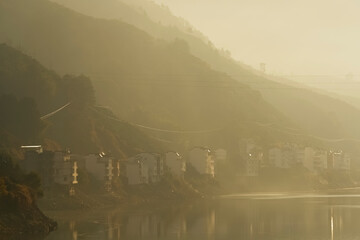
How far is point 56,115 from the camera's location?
11294 cm

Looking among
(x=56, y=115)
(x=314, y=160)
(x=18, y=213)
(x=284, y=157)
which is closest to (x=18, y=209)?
(x=18, y=213)

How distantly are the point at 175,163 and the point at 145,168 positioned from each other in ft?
42.8

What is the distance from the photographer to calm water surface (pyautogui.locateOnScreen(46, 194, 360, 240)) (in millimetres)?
62938

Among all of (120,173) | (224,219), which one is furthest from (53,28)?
(224,219)

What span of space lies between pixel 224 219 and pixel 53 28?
130455 millimetres

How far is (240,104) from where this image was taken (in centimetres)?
17575

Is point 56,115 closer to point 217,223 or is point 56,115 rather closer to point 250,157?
point 250,157

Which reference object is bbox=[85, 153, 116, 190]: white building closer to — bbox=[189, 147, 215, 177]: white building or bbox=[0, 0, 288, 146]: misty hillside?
bbox=[189, 147, 215, 177]: white building

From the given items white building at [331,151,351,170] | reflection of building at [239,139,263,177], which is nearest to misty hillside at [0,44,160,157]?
reflection of building at [239,139,263,177]

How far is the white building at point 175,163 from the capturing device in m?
114

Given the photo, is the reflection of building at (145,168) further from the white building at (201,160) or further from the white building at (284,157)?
the white building at (284,157)

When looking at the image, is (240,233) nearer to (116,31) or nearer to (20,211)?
(20,211)

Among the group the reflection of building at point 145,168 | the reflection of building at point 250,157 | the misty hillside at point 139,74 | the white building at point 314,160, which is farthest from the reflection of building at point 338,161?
the reflection of building at point 145,168

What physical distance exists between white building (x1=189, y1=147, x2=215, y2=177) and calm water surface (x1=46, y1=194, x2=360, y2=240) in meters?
27.3
